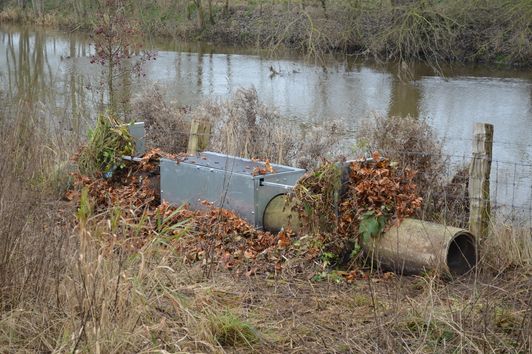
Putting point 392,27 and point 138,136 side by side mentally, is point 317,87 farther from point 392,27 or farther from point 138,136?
point 138,136

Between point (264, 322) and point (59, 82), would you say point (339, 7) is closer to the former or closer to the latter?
point (59, 82)

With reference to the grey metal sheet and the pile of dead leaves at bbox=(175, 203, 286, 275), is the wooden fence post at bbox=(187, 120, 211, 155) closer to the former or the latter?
the grey metal sheet

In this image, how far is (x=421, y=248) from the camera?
6789 millimetres

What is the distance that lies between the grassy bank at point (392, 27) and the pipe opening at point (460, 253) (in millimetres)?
10908

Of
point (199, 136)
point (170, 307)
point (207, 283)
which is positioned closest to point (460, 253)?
point (207, 283)

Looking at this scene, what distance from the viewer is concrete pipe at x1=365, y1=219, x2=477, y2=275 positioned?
6715 mm

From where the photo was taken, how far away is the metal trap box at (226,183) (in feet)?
25.4

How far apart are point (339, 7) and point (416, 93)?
5.40 meters

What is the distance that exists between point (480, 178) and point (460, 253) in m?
0.86

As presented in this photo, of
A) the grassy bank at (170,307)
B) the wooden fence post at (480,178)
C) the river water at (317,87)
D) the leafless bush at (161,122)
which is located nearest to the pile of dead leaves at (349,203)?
the wooden fence post at (480,178)

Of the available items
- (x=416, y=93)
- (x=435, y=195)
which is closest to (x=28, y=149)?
(x=435, y=195)

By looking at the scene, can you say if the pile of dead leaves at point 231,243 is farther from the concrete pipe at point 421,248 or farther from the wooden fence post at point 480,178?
the wooden fence post at point 480,178

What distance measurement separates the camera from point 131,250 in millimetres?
5699

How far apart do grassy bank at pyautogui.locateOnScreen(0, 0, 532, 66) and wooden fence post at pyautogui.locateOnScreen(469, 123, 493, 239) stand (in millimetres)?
10334
